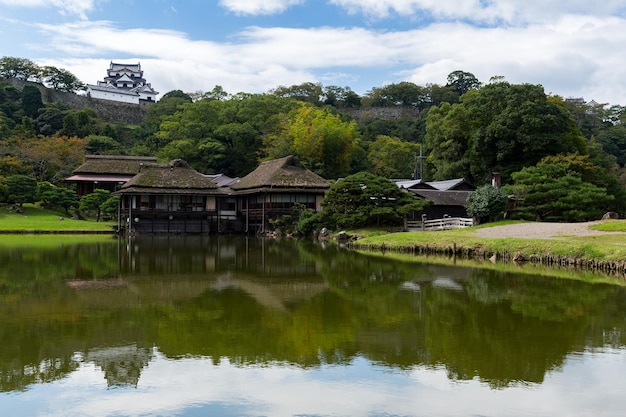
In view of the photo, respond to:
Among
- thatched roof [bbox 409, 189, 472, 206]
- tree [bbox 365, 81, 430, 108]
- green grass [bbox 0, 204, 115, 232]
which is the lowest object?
green grass [bbox 0, 204, 115, 232]

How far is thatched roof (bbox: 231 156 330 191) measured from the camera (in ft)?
134

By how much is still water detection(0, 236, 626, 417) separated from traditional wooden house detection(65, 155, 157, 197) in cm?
3706

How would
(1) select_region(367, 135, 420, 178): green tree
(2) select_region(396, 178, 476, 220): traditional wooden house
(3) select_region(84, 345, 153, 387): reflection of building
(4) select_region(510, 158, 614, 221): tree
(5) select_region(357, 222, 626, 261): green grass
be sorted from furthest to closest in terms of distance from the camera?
(1) select_region(367, 135, 420, 178): green tree < (2) select_region(396, 178, 476, 220): traditional wooden house < (4) select_region(510, 158, 614, 221): tree < (5) select_region(357, 222, 626, 261): green grass < (3) select_region(84, 345, 153, 387): reflection of building

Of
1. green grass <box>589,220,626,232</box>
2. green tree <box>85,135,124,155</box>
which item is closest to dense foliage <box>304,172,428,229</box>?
green grass <box>589,220,626,232</box>

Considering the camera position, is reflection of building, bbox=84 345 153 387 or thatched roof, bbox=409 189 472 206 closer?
reflection of building, bbox=84 345 153 387

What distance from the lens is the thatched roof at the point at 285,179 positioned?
40750 millimetres

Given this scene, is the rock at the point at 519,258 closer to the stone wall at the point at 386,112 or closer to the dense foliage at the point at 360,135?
the dense foliage at the point at 360,135

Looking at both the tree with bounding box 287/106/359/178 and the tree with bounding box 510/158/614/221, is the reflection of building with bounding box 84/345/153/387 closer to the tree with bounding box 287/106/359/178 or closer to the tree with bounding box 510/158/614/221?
the tree with bounding box 510/158/614/221

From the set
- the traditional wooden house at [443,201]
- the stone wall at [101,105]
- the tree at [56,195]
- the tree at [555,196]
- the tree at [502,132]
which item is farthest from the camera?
the stone wall at [101,105]

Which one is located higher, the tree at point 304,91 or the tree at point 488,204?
the tree at point 304,91

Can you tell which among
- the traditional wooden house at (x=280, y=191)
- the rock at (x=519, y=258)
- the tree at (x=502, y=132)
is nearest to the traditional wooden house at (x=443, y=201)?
the tree at (x=502, y=132)

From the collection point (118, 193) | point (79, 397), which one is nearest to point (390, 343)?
point (79, 397)

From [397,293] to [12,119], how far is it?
69.3 metres

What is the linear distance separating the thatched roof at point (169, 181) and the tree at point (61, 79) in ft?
167
